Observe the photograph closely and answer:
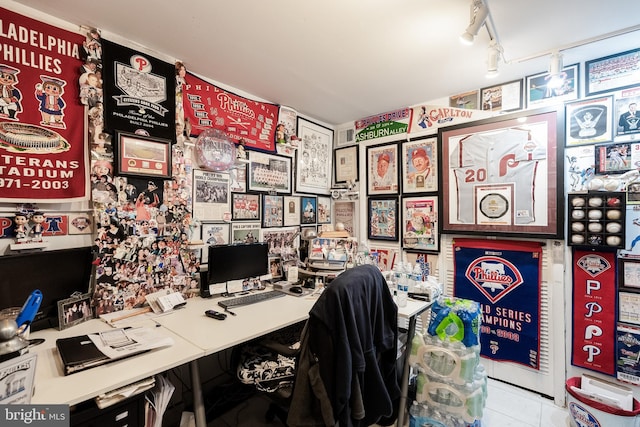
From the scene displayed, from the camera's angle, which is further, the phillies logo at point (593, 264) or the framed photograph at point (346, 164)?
the framed photograph at point (346, 164)

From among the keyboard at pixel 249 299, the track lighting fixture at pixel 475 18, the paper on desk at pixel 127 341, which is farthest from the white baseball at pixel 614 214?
the paper on desk at pixel 127 341

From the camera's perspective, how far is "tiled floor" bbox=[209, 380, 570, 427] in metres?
1.96

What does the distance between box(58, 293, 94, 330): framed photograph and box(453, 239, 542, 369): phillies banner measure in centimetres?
280

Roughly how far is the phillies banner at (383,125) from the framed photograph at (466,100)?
1.43 feet

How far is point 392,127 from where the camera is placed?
3.07 metres

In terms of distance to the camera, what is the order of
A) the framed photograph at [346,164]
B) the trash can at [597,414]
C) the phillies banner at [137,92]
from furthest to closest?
1. the framed photograph at [346,164]
2. the phillies banner at [137,92]
3. the trash can at [597,414]

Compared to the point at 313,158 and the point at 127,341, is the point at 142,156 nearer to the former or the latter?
the point at 127,341

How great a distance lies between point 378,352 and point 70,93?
2259 millimetres

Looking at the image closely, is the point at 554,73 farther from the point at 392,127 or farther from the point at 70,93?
the point at 70,93

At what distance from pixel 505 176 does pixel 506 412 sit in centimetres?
179

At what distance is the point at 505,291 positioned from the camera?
2.39 metres

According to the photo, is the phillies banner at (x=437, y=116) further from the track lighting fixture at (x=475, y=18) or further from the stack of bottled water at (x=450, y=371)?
the stack of bottled water at (x=450, y=371)
